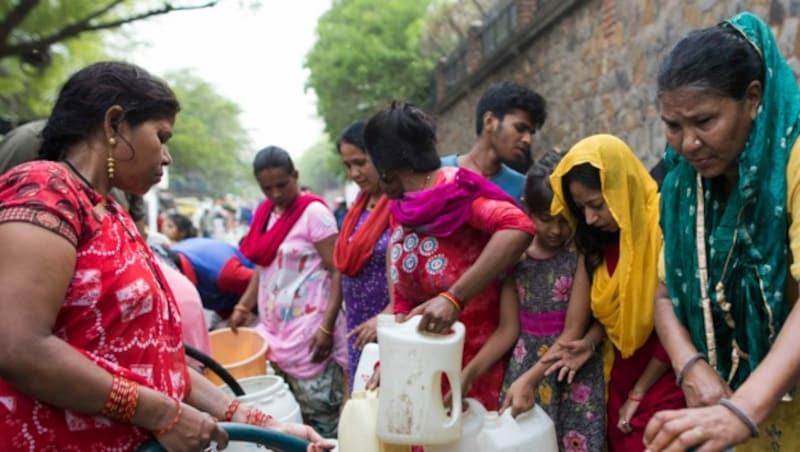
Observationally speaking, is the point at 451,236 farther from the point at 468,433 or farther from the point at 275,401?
the point at 275,401

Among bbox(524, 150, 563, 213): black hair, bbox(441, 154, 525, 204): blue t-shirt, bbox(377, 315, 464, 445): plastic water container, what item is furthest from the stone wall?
bbox(377, 315, 464, 445): plastic water container

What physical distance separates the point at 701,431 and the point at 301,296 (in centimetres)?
254

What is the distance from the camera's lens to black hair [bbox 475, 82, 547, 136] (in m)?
3.08

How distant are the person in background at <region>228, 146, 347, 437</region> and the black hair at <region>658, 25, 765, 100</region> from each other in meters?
2.23

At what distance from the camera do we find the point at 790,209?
131 cm

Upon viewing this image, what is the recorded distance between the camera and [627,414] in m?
1.94

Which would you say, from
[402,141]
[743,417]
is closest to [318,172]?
[402,141]

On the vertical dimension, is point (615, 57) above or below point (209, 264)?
above

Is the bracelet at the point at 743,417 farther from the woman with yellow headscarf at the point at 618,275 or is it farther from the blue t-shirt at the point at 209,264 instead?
the blue t-shirt at the point at 209,264

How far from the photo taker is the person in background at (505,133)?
305 cm

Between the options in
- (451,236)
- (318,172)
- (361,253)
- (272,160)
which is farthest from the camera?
(318,172)

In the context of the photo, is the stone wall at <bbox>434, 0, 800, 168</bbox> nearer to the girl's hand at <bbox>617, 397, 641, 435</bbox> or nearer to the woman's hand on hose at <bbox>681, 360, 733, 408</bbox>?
the girl's hand at <bbox>617, 397, 641, 435</bbox>

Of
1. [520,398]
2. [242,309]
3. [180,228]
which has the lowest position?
[242,309]

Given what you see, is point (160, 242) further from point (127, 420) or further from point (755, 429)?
point (755, 429)
